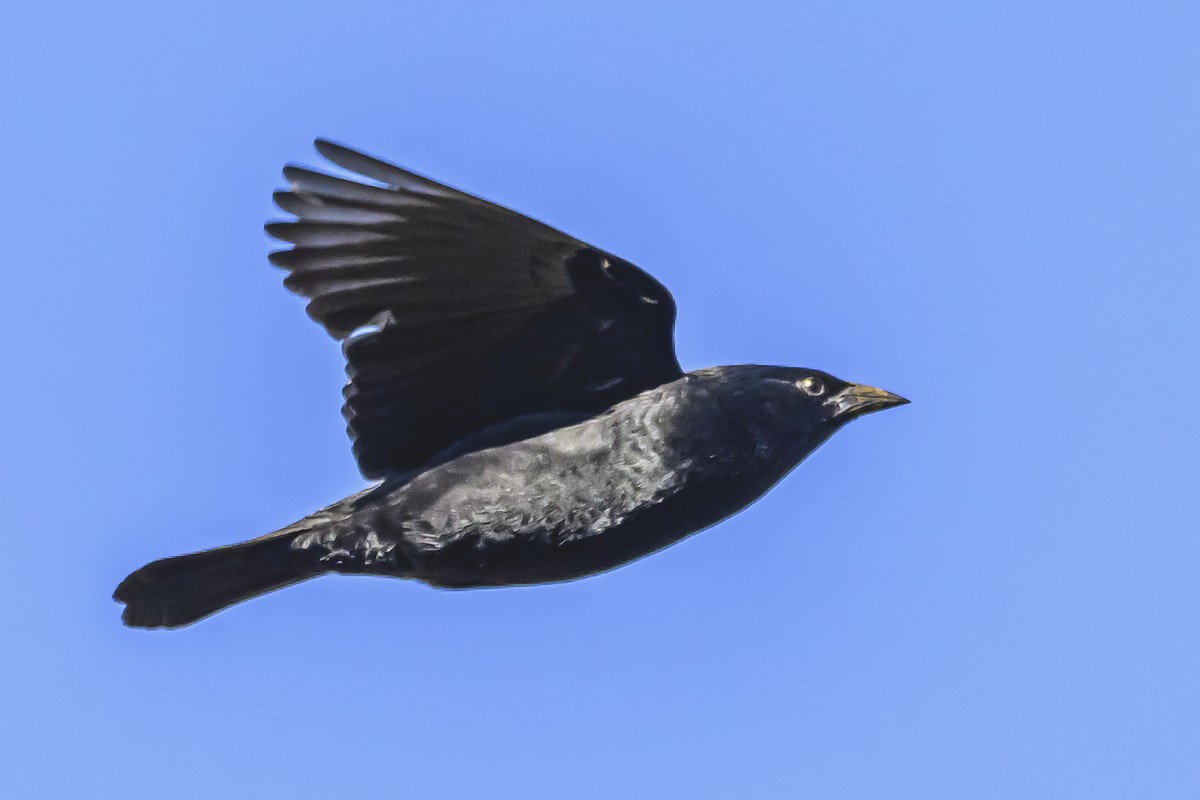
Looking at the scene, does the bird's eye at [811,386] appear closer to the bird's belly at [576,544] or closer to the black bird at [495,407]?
the black bird at [495,407]

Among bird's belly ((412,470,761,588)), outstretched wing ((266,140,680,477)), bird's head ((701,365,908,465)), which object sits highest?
outstretched wing ((266,140,680,477))

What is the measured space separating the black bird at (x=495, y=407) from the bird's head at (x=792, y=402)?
1 cm

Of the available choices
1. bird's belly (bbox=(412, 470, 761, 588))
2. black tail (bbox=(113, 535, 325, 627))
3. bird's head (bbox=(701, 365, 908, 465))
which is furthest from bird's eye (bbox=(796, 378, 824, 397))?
black tail (bbox=(113, 535, 325, 627))

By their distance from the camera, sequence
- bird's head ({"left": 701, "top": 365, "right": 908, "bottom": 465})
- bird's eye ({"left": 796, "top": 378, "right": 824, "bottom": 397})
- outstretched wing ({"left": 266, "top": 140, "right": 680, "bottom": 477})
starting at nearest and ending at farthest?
outstretched wing ({"left": 266, "top": 140, "right": 680, "bottom": 477}) → bird's head ({"left": 701, "top": 365, "right": 908, "bottom": 465}) → bird's eye ({"left": 796, "top": 378, "right": 824, "bottom": 397})

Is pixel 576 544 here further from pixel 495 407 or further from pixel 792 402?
pixel 792 402

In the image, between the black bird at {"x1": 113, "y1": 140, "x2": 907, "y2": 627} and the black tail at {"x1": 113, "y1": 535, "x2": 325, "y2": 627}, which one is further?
the black tail at {"x1": 113, "y1": 535, "x2": 325, "y2": 627}

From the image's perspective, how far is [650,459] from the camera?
10.4 m

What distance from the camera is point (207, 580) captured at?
10773mm

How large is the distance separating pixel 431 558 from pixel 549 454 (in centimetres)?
72

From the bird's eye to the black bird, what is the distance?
11mm

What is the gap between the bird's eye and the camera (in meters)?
10.7

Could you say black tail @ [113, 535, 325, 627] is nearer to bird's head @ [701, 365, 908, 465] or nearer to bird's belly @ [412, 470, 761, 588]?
bird's belly @ [412, 470, 761, 588]

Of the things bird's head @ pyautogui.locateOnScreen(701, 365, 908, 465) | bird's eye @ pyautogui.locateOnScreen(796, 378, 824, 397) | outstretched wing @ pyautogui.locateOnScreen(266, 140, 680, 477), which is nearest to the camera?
outstretched wing @ pyautogui.locateOnScreen(266, 140, 680, 477)

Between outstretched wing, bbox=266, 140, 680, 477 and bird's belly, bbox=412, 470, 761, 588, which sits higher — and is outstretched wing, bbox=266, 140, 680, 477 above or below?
above
